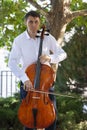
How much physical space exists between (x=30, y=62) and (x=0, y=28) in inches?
103

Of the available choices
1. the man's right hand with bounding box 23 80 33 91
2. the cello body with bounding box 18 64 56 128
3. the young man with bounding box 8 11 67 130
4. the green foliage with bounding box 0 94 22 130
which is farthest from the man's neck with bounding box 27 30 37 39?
the green foliage with bounding box 0 94 22 130

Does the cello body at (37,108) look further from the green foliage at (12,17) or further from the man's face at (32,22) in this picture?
the green foliage at (12,17)

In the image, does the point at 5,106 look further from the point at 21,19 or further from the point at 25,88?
the point at 25,88

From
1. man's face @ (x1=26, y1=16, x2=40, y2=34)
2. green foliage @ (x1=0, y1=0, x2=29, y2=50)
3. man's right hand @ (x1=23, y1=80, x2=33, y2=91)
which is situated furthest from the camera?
green foliage @ (x1=0, y1=0, x2=29, y2=50)

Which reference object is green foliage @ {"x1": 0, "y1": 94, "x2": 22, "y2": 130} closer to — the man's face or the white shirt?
the white shirt

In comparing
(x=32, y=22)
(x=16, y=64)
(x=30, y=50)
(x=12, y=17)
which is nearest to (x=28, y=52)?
(x=30, y=50)

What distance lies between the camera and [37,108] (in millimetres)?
3141

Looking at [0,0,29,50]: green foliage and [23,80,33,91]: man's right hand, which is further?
[0,0,29,50]: green foliage

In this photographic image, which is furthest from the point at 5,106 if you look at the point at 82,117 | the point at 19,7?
the point at 19,7

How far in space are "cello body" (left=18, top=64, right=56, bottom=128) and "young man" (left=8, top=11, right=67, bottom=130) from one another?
90 millimetres

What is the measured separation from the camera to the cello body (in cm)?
314

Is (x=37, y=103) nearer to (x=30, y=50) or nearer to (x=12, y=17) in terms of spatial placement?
(x=30, y=50)

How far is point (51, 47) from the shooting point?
3383 mm

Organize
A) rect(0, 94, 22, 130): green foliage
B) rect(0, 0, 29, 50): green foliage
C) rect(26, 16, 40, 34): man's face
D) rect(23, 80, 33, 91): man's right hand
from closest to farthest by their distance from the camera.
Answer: rect(23, 80, 33, 91): man's right hand
rect(26, 16, 40, 34): man's face
rect(0, 94, 22, 130): green foliage
rect(0, 0, 29, 50): green foliage
